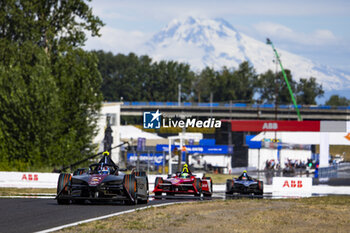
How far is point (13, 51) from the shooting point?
1838 inches

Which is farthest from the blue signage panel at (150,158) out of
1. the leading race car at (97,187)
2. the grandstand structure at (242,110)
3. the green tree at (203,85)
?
the green tree at (203,85)

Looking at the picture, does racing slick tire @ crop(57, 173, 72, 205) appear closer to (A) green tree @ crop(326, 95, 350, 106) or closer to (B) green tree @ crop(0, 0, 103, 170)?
(B) green tree @ crop(0, 0, 103, 170)

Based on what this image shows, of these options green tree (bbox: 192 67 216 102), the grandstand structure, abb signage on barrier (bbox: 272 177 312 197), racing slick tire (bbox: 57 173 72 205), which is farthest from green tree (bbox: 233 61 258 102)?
racing slick tire (bbox: 57 173 72 205)

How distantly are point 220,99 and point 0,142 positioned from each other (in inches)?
4790

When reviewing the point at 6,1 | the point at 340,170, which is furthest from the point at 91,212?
the point at 6,1

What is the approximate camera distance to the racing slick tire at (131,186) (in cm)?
1786

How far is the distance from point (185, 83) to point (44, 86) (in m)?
125

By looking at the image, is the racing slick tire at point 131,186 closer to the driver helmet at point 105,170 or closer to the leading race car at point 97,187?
the leading race car at point 97,187

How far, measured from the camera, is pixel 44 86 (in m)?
43.5

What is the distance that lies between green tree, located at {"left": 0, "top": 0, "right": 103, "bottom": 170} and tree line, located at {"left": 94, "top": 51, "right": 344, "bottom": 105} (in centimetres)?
10775

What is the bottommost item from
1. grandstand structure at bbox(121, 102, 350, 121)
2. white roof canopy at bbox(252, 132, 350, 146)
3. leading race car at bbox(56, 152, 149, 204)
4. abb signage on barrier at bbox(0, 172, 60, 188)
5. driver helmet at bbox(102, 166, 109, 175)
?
abb signage on barrier at bbox(0, 172, 60, 188)

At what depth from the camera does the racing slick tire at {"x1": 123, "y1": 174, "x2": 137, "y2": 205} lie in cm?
1786

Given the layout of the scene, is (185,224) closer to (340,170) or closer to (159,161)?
(340,170)

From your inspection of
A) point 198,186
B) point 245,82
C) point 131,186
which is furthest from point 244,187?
point 245,82
